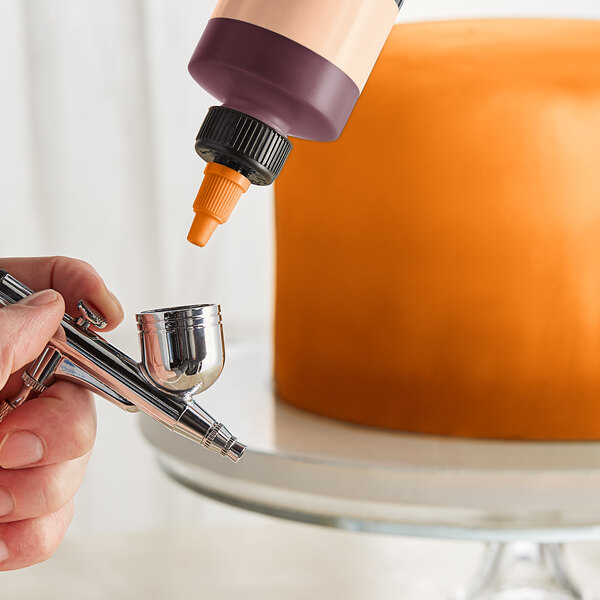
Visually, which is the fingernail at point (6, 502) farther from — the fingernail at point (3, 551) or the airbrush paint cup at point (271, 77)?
the airbrush paint cup at point (271, 77)

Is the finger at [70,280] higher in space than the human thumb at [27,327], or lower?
lower

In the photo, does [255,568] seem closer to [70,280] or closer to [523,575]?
[523,575]

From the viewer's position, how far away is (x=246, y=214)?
0.78 meters

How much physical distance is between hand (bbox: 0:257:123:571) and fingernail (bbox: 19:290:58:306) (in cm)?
6

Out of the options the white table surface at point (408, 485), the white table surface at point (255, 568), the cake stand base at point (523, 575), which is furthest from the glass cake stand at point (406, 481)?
the white table surface at point (255, 568)

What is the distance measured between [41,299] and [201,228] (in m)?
0.06

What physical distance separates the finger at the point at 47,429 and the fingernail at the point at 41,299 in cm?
8

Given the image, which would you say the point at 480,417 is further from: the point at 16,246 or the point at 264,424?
the point at 16,246

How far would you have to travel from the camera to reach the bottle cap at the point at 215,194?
0.19 metres

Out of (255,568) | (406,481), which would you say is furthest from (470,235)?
(255,568)

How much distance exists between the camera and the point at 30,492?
0.30m

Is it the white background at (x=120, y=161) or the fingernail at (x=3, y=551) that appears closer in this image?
the fingernail at (x=3, y=551)

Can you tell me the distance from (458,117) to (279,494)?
16cm

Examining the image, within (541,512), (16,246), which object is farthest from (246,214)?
(541,512)
